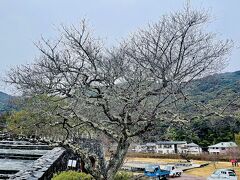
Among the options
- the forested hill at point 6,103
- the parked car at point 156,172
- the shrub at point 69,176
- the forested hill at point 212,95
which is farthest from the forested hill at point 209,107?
the parked car at point 156,172

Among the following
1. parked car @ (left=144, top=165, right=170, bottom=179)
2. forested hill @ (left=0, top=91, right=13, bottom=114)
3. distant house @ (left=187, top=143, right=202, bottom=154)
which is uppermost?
forested hill @ (left=0, top=91, right=13, bottom=114)

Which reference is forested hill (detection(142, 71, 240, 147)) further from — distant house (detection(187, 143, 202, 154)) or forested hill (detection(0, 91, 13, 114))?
distant house (detection(187, 143, 202, 154))

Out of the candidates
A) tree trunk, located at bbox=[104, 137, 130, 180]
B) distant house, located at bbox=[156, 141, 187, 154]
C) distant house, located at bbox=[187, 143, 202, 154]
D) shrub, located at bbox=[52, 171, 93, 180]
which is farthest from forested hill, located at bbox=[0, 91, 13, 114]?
distant house, located at bbox=[187, 143, 202, 154]

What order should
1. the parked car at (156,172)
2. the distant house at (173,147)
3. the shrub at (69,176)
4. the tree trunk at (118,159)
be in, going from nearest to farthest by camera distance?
1. the tree trunk at (118,159)
2. the shrub at (69,176)
3. the parked car at (156,172)
4. the distant house at (173,147)

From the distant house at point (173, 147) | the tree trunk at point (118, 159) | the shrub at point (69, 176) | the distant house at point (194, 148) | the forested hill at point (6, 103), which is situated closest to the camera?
the tree trunk at point (118, 159)

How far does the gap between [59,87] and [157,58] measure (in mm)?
2579

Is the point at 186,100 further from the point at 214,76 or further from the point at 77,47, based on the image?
the point at 77,47

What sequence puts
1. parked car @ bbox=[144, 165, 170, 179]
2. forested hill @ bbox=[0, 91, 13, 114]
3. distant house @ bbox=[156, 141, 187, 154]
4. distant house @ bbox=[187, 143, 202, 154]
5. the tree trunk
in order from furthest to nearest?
distant house @ bbox=[156, 141, 187, 154], distant house @ bbox=[187, 143, 202, 154], parked car @ bbox=[144, 165, 170, 179], forested hill @ bbox=[0, 91, 13, 114], the tree trunk

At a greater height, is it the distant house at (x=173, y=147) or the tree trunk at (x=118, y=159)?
the distant house at (x=173, y=147)

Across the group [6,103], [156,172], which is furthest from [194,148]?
[6,103]

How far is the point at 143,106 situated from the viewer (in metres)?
7.72

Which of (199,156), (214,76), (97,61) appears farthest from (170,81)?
(199,156)

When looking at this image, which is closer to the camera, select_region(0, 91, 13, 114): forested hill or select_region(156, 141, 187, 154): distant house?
select_region(0, 91, 13, 114): forested hill

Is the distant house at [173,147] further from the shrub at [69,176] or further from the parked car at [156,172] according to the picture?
the shrub at [69,176]
